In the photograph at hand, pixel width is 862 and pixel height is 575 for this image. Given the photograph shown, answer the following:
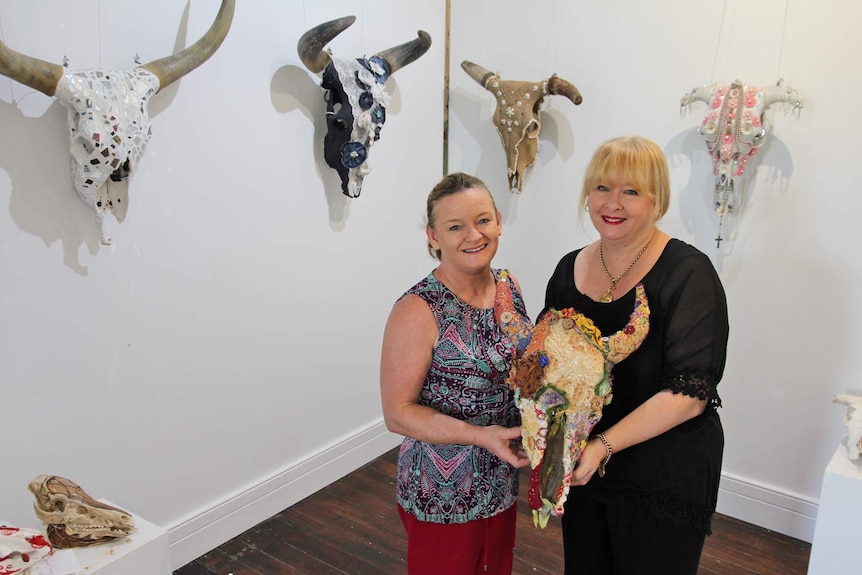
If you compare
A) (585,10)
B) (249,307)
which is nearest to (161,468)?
(249,307)

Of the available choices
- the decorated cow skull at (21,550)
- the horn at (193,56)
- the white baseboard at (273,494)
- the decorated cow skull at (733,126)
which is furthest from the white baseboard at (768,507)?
the horn at (193,56)

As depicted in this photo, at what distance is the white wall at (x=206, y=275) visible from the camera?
6.00ft

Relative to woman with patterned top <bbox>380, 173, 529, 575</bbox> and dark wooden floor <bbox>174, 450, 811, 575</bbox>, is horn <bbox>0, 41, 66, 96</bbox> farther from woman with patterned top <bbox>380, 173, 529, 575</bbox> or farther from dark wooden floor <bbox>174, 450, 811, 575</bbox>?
dark wooden floor <bbox>174, 450, 811, 575</bbox>

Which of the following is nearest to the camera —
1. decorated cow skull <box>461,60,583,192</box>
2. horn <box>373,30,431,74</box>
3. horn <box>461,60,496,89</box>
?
horn <box>373,30,431,74</box>

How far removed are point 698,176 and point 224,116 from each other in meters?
1.89

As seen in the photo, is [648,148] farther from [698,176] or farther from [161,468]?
[161,468]

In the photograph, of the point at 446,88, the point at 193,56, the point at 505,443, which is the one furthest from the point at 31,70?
the point at 446,88

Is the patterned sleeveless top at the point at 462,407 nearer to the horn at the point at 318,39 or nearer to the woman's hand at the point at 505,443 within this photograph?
the woman's hand at the point at 505,443

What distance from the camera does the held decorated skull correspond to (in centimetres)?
152

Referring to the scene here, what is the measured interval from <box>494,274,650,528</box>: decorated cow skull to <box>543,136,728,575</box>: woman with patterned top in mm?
80

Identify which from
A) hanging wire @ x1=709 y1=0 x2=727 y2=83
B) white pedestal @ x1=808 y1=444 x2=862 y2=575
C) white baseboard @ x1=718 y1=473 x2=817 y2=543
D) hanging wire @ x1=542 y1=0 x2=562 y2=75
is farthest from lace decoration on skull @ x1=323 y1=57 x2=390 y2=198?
white baseboard @ x1=718 y1=473 x2=817 y2=543

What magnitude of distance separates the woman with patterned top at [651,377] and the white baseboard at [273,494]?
1.54m

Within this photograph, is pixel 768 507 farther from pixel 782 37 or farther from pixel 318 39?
pixel 318 39

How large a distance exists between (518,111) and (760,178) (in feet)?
3.48
